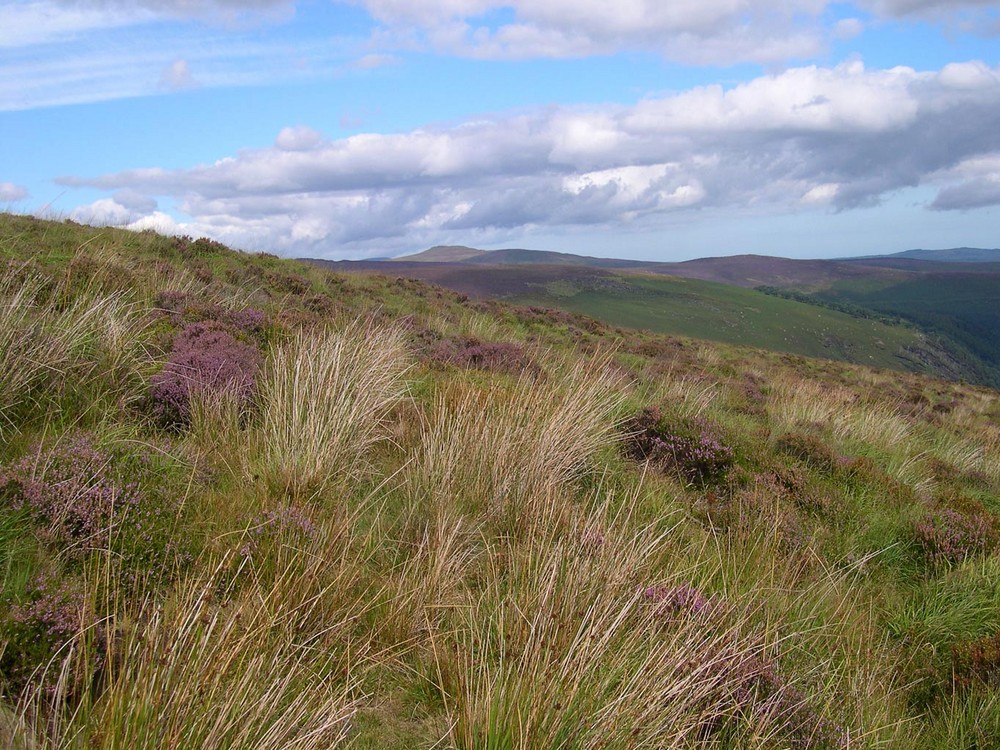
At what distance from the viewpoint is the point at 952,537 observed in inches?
201

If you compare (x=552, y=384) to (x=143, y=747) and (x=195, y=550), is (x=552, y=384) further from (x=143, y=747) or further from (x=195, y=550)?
(x=143, y=747)

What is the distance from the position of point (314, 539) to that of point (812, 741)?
2.20 metres

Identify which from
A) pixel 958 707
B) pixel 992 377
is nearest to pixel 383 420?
pixel 958 707

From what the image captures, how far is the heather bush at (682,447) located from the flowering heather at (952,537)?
1517mm

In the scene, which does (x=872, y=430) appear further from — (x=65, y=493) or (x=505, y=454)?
(x=65, y=493)

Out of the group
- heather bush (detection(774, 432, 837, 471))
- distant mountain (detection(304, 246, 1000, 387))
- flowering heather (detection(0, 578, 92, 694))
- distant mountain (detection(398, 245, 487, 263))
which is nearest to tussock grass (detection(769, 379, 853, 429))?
heather bush (detection(774, 432, 837, 471))

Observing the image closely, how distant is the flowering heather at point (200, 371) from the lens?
4.56 m

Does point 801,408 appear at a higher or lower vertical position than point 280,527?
lower

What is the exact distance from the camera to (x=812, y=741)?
2.62 metres

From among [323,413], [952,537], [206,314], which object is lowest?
[952,537]

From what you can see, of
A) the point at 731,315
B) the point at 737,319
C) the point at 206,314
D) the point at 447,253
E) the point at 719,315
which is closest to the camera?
the point at 206,314

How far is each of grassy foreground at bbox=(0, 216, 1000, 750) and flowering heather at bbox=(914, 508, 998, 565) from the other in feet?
0.09

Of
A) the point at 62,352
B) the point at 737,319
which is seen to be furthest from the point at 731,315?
the point at 62,352

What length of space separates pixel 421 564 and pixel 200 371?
2462 millimetres
